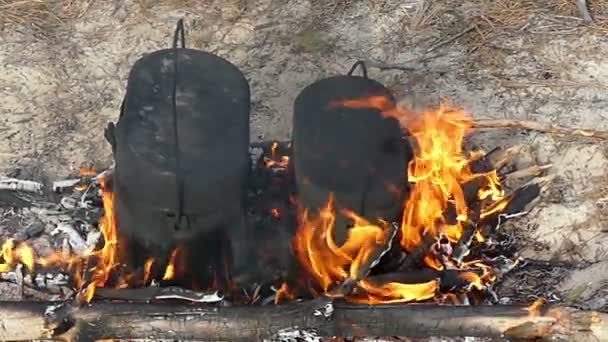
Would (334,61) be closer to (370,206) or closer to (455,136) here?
(455,136)

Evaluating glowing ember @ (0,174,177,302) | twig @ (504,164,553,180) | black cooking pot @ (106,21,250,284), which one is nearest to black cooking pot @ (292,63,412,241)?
black cooking pot @ (106,21,250,284)

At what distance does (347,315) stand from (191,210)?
70cm

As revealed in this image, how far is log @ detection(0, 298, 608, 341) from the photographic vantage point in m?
3.27

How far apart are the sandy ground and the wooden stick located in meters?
0.13

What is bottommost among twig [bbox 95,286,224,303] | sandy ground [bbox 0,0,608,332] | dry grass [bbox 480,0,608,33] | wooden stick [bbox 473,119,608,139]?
twig [bbox 95,286,224,303]

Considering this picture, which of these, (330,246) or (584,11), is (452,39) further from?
(330,246)

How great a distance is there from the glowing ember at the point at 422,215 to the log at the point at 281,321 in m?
0.16

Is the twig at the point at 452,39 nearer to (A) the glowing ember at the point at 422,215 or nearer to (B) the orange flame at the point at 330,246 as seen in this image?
(A) the glowing ember at the point at 422,215

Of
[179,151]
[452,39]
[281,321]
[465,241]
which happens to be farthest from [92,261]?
[452,39]

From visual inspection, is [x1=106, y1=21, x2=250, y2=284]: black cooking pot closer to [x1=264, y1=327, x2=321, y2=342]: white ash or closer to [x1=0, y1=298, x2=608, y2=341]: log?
[x1=0, y1=298, x2=608, y2=341]: log

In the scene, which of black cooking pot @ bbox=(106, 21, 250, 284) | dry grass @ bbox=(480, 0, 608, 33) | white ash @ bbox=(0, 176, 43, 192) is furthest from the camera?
dry grass @ bbox=(480, 0, 608, 33)

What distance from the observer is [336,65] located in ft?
16.2

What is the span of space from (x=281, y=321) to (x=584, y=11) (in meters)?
2.97

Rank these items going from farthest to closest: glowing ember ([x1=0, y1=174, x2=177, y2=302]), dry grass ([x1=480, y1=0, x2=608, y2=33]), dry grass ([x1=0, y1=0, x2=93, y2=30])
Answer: dry grass ([x1=480, y1=0, x2=608, y2=33]) → dry grass ([x1=0, y1=0, x2=93, y2=30]) → glowing ember ([x1=0, y1=174, x2=177, y2=302])
